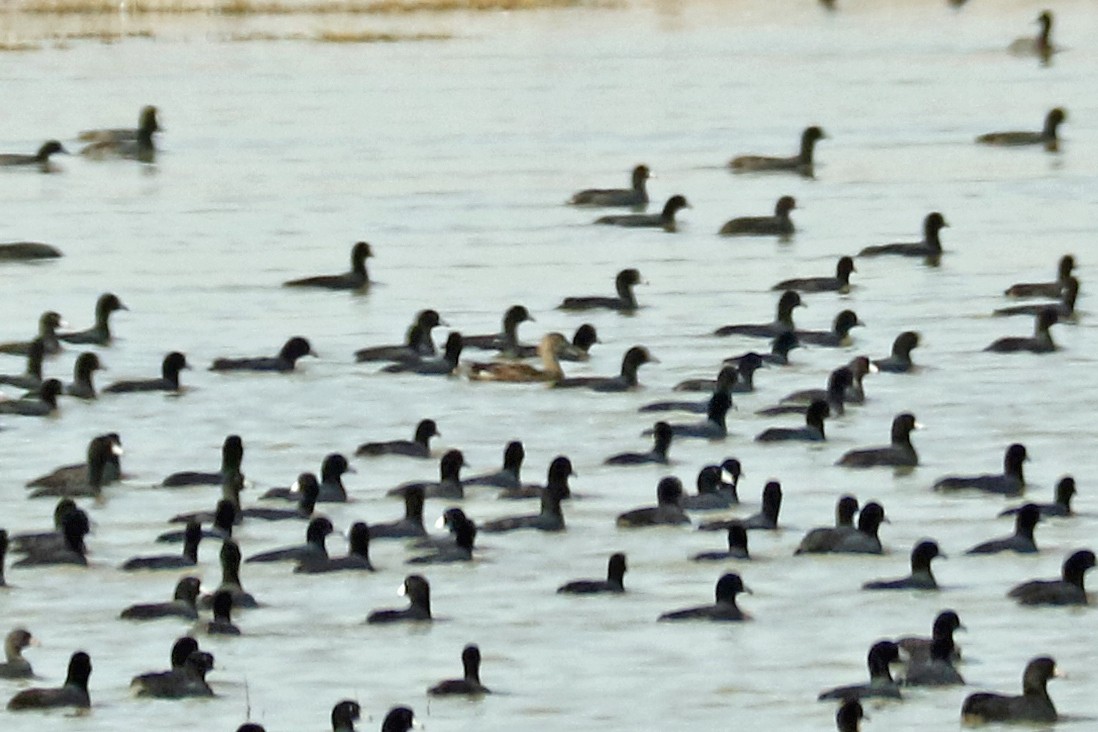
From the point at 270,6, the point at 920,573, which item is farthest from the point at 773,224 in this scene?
the point at 270,6

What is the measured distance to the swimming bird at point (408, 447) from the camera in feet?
85.1

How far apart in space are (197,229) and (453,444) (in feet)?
58.9

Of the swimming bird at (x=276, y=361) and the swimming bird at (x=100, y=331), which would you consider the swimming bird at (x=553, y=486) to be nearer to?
the swimming bird at (x=276, y=361)

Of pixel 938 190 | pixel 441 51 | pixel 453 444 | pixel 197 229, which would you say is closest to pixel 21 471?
pixel 453 444

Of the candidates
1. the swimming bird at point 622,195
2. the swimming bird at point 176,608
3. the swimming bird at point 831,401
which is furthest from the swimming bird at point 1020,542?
the swimming bird at point 622,195

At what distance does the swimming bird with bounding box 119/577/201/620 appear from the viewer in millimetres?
20016

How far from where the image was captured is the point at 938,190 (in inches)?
1885

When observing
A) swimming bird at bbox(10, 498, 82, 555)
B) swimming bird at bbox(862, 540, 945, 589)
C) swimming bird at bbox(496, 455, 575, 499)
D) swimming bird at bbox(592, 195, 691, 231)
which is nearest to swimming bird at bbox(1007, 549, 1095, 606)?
swimming bird at bbox(862, 540, 945, 589)

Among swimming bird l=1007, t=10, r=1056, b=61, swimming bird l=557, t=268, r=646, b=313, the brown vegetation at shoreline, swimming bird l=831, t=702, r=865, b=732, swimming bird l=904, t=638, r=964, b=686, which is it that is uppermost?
the brown vegetation at shoreline

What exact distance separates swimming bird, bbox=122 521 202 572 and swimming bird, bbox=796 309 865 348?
1213 cm

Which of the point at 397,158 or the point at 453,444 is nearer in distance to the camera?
the point at 453,444

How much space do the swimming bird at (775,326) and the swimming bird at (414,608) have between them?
13454mm

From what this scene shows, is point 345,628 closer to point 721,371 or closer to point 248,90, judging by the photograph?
point 721,371

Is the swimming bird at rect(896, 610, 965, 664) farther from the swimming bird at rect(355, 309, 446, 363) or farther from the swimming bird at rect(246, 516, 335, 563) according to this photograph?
the swimming bird at rect(355, 309, 446, 363)
